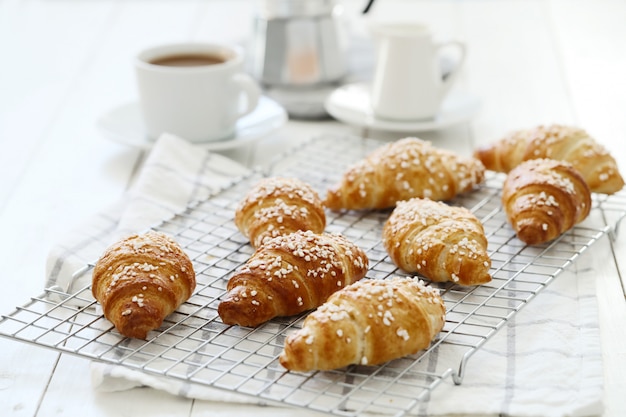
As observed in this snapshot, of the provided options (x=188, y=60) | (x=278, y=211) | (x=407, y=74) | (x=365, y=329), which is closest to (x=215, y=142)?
(x=188, y=60)

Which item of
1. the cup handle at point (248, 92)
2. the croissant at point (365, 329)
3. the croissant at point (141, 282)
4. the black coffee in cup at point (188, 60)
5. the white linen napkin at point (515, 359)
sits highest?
the black coffee in cup at point (188, 60)

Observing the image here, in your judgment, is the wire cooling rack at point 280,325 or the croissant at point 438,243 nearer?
the wire cooling rack at point 280,325

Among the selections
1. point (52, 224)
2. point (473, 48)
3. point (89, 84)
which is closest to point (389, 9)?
point (473, 48)

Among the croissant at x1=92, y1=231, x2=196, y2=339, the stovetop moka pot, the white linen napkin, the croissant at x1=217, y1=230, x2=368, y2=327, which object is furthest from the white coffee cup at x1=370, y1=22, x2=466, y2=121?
the croissant at x1=92, y1=231, x2=196, y2=339

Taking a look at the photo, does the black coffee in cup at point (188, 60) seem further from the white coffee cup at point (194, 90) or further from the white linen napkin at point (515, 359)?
the white linen napkin at point (515, 359)

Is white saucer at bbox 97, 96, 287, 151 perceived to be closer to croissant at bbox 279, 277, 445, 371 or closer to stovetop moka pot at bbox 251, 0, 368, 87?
stovetop moka pot at bbox 251, 0, 368, 87

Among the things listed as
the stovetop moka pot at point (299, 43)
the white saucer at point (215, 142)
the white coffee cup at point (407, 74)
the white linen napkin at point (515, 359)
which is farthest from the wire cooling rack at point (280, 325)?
the stovetop moka pot at point (299, 43)

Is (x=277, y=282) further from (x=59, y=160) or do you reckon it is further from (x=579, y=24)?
(x=579, y=24)
